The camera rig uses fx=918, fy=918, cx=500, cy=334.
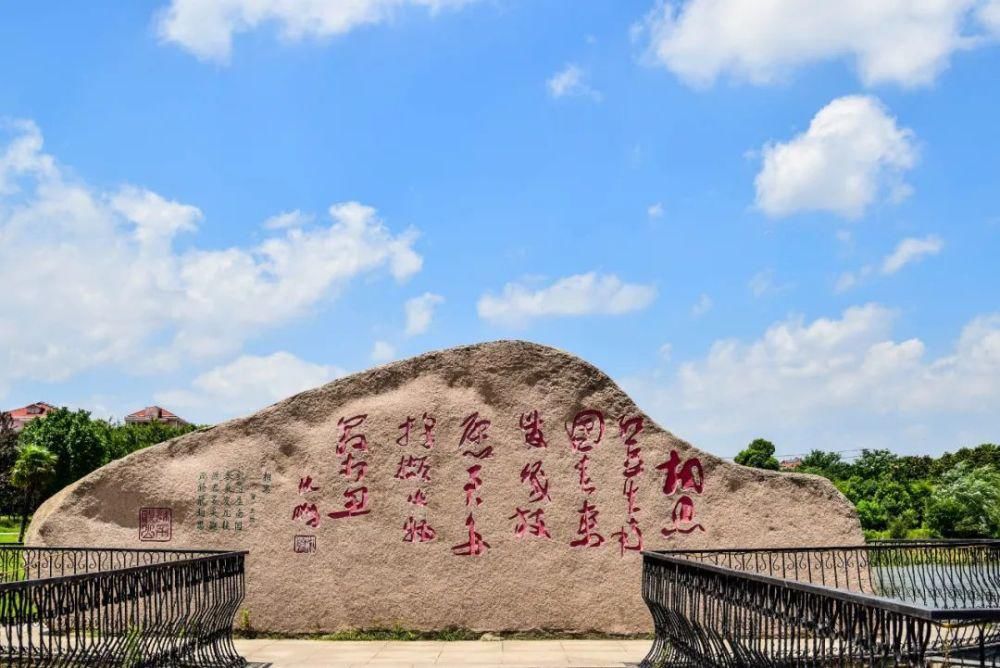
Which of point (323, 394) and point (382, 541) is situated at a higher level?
point (323, 394)

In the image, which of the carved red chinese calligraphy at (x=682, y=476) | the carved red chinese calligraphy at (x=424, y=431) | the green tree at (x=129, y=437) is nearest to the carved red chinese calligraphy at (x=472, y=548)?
the carved red chinese calligraphy at (x=424, y=431)

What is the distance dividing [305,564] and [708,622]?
437 centimetres

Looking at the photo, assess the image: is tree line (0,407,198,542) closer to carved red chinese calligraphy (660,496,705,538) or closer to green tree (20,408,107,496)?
green tree (20,408,107,496)

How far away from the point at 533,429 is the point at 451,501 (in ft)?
3.44

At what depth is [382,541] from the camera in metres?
8.68

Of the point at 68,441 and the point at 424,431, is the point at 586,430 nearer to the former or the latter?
the point at 424,431

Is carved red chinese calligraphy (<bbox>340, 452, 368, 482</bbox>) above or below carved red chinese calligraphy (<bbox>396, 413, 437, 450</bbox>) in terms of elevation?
below

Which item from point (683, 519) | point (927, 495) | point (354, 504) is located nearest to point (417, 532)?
point (354, 504)

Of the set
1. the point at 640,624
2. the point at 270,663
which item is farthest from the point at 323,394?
the point at 640,624

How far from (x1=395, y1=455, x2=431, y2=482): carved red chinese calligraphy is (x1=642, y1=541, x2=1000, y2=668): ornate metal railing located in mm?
2375

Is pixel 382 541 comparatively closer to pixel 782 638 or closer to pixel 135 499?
pixel 135 499

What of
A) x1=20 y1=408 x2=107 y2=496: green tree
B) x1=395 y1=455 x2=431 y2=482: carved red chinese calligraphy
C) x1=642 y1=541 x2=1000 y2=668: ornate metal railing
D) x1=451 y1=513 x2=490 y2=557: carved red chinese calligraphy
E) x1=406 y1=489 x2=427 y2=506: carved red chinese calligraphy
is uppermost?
x1=20 y1=408 x2=107 y2=496: green tree

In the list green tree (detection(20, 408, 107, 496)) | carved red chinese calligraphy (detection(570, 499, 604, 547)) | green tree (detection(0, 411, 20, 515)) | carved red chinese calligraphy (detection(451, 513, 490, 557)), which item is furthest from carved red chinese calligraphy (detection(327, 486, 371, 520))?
green tree (detection(0, 411, 20, 515))

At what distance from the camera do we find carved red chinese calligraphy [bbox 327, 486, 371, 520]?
876cm
